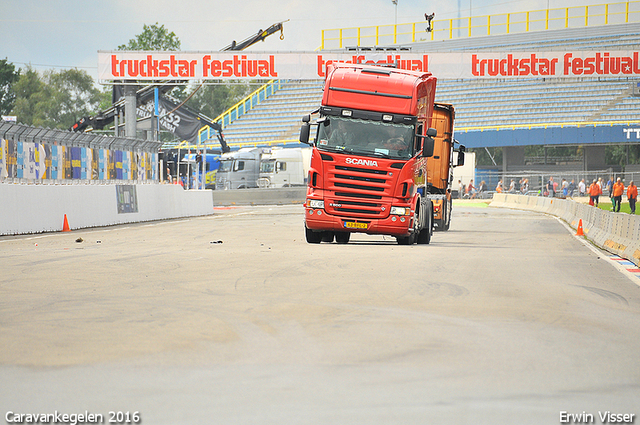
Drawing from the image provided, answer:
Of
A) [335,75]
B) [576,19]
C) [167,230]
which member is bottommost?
[167,230]

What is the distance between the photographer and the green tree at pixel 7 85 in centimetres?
9612

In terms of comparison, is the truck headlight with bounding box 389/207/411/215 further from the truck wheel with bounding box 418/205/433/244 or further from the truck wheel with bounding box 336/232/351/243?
the truck wheel with bounding box 336/232/351/243

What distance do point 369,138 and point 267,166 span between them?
125ft

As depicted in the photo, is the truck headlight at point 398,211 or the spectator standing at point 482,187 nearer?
the truck headlight at point 398,211

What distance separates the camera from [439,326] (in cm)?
729

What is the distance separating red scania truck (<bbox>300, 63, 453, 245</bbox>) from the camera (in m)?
16.6

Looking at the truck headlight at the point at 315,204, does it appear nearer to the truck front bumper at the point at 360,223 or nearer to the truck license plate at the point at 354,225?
the truck front bumper at the point at 360,223

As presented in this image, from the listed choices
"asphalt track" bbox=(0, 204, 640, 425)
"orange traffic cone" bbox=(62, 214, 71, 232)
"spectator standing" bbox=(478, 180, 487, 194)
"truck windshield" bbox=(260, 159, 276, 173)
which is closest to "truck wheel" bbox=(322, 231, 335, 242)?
"asphalt track" bbox=(0, 204, 640, 425)

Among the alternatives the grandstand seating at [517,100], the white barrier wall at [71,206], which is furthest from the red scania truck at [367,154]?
the grandstand seating at [517,100]

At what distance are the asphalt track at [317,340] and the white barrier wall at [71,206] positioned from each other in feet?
25.7

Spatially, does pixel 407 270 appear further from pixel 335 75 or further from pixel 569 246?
pixel 569 246

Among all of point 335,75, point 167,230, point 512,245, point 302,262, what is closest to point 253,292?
point 302,262

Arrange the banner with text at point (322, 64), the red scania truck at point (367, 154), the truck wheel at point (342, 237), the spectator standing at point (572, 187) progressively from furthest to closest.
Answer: the spectator standing at point (572, 187) → the banner with text at point (322, 64) → the truck wheel at point (342, 237) → the red scania truck at point (367, 154)

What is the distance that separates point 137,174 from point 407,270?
19.0 metres
